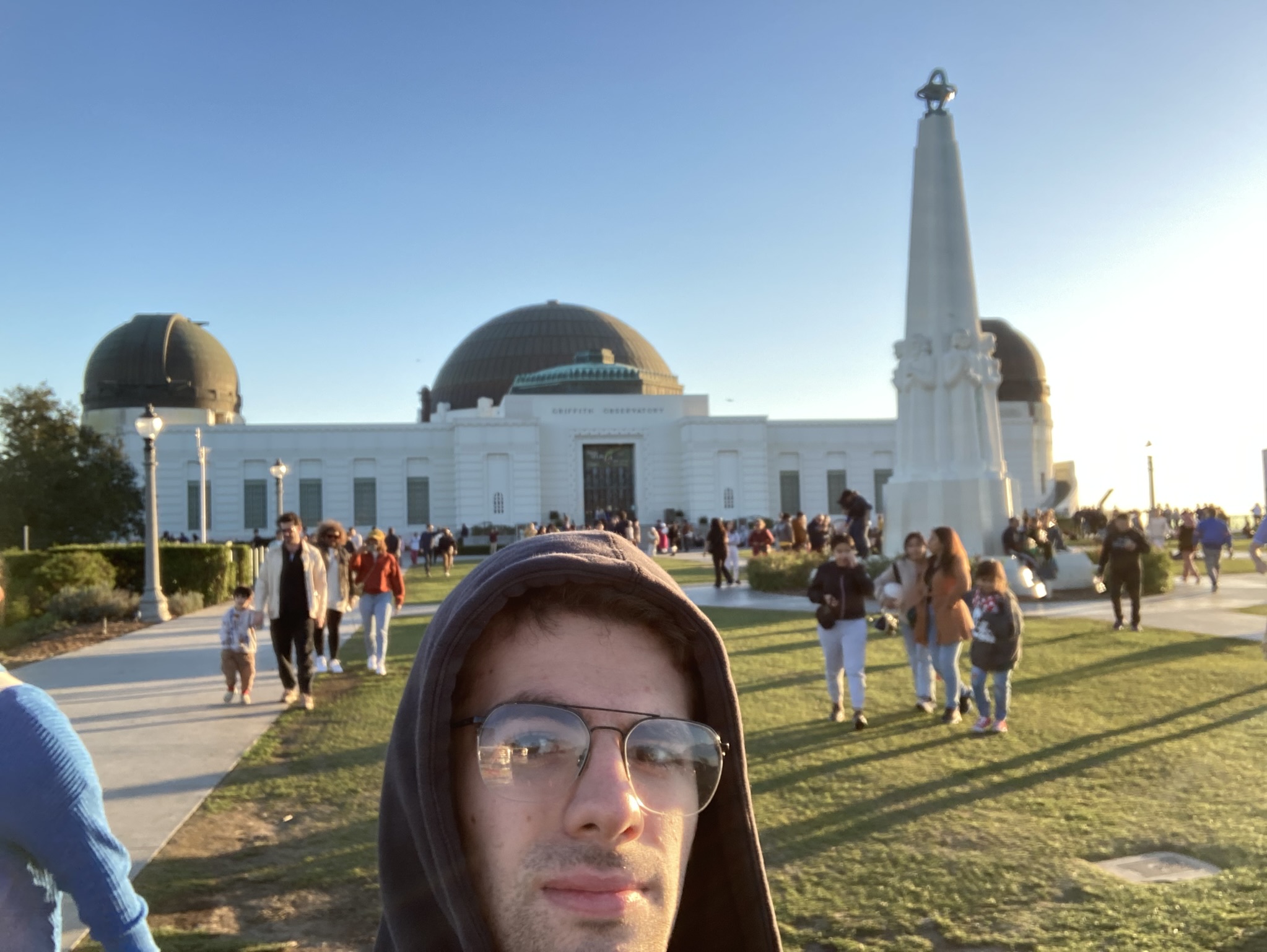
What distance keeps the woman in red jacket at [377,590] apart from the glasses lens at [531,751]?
8502mm

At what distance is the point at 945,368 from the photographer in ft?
53.6

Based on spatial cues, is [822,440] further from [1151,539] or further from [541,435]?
[1151,539]

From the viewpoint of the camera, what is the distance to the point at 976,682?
Answer: 6.64 meters

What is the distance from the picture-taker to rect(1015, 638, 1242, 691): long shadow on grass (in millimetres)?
8327

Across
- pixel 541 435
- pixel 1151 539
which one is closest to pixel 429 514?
pixel 541 435

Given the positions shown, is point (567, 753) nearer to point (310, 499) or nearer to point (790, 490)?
point (310, 499)

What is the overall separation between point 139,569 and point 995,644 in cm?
1580

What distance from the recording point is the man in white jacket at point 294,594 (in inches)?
298

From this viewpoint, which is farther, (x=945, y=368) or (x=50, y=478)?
(x=50, y=478)

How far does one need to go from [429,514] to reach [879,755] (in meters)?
40.4

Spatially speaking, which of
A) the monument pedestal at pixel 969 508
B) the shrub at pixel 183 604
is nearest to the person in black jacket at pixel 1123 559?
the monument pedestal at pixel 969 508

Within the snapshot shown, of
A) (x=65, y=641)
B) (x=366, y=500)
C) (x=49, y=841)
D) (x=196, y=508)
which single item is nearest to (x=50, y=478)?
(x=196, y=508)

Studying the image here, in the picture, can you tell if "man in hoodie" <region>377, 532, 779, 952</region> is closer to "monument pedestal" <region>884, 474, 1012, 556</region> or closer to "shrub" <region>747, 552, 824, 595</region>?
"monument pedestal" <region>884, 474, 1012, 556</region>

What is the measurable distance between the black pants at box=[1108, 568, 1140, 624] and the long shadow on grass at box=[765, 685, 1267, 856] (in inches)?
184
